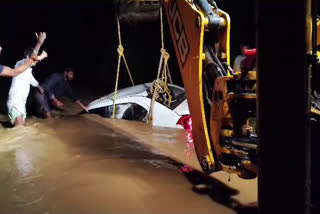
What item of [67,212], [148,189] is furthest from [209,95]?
[67,212]

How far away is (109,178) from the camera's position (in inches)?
178

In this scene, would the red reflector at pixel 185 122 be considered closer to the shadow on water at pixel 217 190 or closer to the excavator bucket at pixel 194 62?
the shadow on water at pixel 217 190

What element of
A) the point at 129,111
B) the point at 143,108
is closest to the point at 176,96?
the point at 143,108

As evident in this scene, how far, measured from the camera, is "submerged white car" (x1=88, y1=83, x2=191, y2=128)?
311 inches

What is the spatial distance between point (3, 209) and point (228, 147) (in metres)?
2.40

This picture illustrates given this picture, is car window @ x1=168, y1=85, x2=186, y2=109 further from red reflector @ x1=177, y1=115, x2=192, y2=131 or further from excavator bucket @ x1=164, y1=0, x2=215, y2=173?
excavator bucket @ x1=164, y1=0, x2=215, y2=173

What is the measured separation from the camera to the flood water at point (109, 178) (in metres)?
3.73

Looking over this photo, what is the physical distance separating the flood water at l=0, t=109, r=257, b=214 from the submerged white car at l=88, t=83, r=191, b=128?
0.76 meters

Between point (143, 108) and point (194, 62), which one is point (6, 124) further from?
point (194, 62)

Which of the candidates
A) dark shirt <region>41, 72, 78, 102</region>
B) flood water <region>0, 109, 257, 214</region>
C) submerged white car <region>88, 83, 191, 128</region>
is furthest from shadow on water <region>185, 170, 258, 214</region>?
dark shirt <region>41, 72, 78, 102</region>

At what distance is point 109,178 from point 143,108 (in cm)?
387

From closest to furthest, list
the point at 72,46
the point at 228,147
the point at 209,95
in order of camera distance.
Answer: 1. the point at 228,147
2. the point at 209,95
3. the point at 72,46

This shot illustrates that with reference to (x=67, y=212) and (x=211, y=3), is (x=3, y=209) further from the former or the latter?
(x=211, y=3)

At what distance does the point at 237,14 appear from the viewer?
43.9 feet
